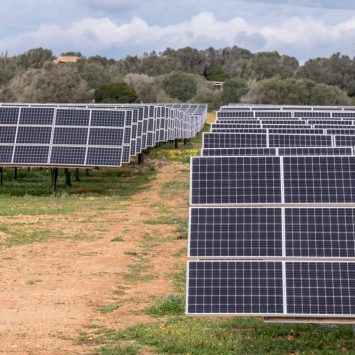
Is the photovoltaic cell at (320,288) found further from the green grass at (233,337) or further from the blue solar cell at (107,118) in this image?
the blue solar cell at (107,118)

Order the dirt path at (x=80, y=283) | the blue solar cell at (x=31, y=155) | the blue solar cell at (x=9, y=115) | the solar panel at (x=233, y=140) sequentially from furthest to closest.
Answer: the blue solar cell at (x=9, y=115) → the blue solar cell at (x=31, y=155) → the solar panel at (x=233, y=140) → the dirt path at (x=80, y=283)

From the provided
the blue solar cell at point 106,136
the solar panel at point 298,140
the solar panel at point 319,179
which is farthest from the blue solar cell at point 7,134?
the solar panel at point 319,179

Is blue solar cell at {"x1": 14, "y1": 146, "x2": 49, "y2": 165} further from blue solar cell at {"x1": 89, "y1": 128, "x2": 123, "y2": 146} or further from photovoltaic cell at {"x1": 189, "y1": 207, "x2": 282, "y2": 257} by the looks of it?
photovoltaic cell at {"x1": 189, "y1": 207, "x2": 282, "y2": 257}

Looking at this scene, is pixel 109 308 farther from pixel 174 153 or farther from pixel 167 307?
pixel 174 153

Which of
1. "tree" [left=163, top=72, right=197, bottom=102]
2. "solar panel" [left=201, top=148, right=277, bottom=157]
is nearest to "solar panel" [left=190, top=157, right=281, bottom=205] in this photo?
"solar panel" [left=201, top=148, right=277, bottom=157]

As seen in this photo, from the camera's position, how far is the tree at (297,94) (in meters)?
92.4

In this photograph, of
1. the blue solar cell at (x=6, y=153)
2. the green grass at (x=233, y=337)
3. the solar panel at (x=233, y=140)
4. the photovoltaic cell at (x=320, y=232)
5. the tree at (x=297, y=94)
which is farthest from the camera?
the tree at (x=297, y=94)

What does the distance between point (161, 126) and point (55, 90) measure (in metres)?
51.4

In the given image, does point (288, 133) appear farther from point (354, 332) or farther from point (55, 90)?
point (55, 90)

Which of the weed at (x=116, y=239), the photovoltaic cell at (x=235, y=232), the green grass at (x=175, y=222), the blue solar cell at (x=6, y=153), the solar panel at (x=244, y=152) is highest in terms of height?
the solar panel at (x=244, y=152)

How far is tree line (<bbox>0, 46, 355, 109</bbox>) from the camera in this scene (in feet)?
309

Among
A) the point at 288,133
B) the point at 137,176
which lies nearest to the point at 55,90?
the point at 137,176

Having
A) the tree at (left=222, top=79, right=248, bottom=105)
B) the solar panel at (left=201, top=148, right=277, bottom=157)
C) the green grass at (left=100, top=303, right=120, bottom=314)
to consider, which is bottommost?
the green grass at (left=100, top=303, right=120, bottom=314)

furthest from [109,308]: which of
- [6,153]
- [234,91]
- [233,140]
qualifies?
[234,91]
